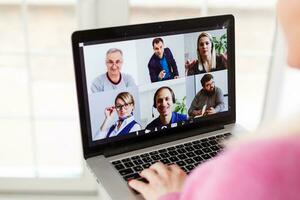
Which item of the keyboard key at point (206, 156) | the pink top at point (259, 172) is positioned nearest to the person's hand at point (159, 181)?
the keyboard key at point (206, 156)

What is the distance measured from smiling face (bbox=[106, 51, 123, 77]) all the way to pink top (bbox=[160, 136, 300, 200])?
0.54m

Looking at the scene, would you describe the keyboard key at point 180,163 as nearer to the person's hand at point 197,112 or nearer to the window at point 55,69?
the person's hand at point 197,112

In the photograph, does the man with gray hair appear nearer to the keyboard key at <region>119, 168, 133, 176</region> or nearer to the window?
the keyboard key at <region>119, 168, 133, 176</region>

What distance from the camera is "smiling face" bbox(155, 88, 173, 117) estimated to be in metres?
1.06

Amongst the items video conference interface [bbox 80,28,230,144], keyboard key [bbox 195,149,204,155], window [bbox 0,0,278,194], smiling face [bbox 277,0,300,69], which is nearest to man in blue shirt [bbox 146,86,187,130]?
video conference interface [bbox 80,28,230,144]

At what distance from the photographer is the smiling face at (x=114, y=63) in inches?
38.4

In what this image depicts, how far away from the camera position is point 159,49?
3.38 ft

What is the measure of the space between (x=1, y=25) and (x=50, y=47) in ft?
0.53

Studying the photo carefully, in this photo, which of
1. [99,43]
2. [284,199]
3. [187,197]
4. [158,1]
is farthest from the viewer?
[158,1]

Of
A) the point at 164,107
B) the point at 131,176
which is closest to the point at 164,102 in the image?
the point at 164,107

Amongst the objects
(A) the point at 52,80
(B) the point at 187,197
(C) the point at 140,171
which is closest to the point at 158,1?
(A) the point at 52,80

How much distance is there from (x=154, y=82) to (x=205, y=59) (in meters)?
0.16

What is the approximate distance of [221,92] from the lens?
1.14m

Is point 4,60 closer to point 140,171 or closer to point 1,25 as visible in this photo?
point 1,25
